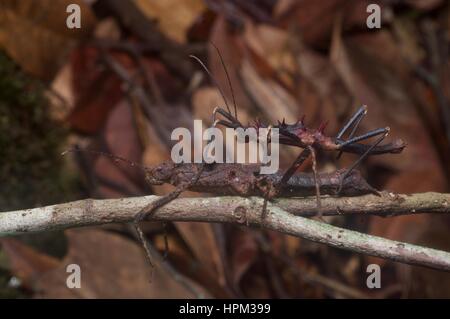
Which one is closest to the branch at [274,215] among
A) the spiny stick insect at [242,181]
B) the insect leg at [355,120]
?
the spiny stick insect at [242,181]

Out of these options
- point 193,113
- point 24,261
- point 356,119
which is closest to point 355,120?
point 356,119

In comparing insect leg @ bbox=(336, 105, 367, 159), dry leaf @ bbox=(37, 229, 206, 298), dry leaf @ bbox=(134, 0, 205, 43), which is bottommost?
dry leaf @ bbox=(37, 229, 206, 298)

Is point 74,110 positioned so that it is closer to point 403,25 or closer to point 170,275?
point 170,275

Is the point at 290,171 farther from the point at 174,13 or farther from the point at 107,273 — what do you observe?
the point at 174,13

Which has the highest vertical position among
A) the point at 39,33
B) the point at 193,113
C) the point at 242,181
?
the point at 39,33

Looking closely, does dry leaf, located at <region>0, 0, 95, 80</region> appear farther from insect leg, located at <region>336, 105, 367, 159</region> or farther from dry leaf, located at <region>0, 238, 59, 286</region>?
insect leg, located at <region>336, 105, 367, 159</region>

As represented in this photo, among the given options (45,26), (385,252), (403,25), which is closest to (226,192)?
(385,252)

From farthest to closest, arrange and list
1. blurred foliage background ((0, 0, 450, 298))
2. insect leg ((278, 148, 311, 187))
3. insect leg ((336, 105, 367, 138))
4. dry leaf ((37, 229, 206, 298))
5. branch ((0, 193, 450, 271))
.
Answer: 1. blurred foliage background ((0, 0, 450, 298))
2. dry leaf ((37, 229, 206, 298))
3. insect leg ((336, 105, 367, 138))
4. insect leg ((278, 148, 311, 187))
5. branch ((0, 193, 450, 271))

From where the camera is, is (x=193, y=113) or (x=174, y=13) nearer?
(x=193, y=113)

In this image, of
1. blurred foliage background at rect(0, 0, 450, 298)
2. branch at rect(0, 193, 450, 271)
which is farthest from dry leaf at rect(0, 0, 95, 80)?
branch at rect(0, 193, 450, 271)
